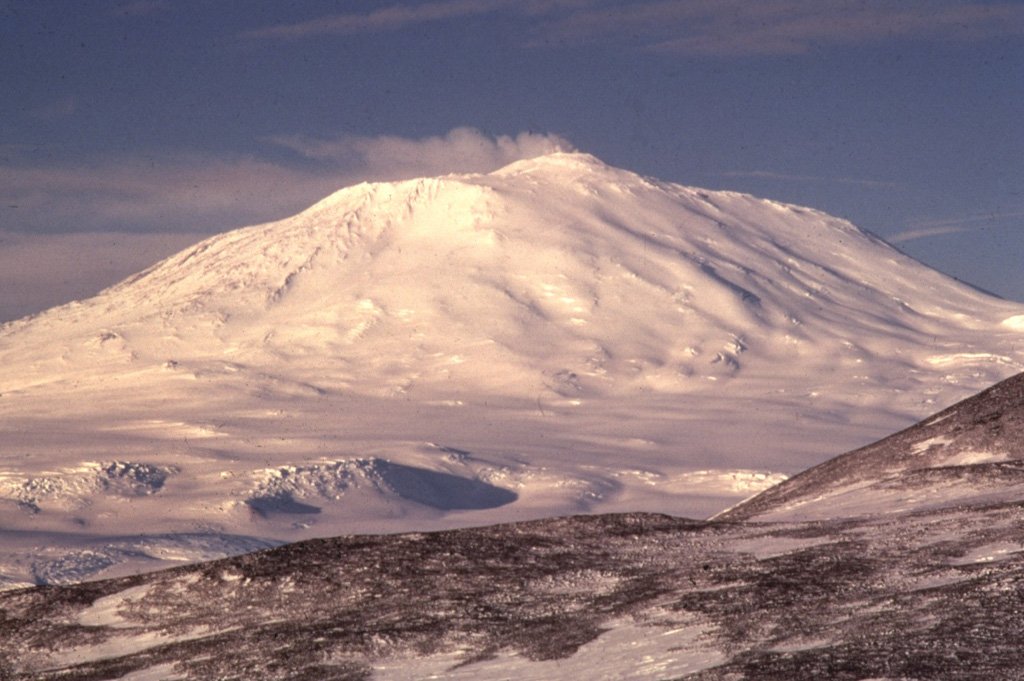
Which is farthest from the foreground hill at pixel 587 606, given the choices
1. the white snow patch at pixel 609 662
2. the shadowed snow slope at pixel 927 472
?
the shadowed snow slope at pixel 927 472

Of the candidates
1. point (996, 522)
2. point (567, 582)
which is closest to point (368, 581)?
point (567, 582)

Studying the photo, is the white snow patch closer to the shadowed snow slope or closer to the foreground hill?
the foreground hill

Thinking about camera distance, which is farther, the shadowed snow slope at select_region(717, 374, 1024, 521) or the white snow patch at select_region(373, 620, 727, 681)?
the shadowed snow slope at select_region(717, 374, 1024, 521)

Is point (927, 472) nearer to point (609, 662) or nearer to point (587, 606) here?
point (587, 606)

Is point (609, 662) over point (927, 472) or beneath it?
beneath

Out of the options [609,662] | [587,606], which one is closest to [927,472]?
[587,606]

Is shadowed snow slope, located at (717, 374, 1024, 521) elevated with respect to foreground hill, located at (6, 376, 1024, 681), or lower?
elevated

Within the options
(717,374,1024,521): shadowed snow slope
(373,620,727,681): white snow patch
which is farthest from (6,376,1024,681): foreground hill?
(717,374,1024,521): shadowed snow slope

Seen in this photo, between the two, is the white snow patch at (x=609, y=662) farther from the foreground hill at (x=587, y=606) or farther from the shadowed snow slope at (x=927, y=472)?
Answer: the shadowed snow slope at (x=927, y=472)
